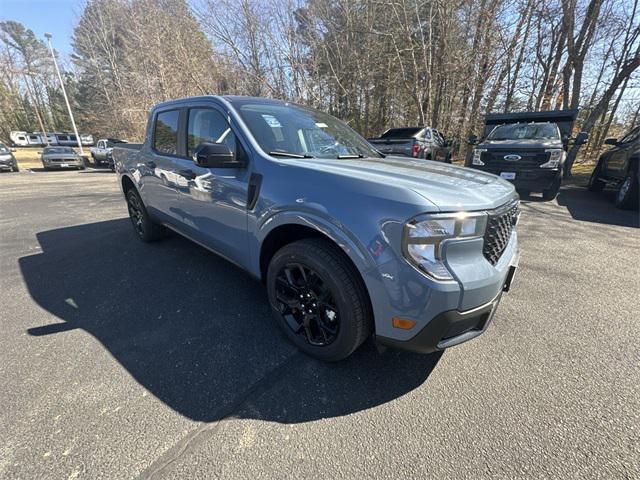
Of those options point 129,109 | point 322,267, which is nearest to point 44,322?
point 322,267

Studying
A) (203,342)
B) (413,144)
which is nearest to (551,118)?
(413,144)

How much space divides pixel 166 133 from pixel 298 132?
5.74 ft

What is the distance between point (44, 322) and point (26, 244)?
3.02m

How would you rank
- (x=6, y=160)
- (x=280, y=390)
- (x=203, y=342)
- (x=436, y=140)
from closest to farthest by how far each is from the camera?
1. (x=280, y=390)
2. (x=203, y=342)
3. (x=436, y=140)
4. (x=6, y=160)

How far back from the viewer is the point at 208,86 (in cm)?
1825

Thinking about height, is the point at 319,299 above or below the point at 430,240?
below

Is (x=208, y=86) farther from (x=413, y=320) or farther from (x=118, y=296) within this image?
(x=413, y=320)

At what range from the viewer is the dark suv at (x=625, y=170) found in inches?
237

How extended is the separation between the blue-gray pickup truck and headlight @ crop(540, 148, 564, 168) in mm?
5642

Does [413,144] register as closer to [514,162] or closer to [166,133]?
[514,162]

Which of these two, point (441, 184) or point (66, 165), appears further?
point (66, 165)

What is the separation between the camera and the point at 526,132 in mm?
7555


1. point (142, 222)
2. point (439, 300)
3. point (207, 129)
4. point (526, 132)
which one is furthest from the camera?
point (526, 132)

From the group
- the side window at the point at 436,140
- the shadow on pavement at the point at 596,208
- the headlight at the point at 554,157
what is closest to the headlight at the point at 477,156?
the headlight at the point at 554,157
